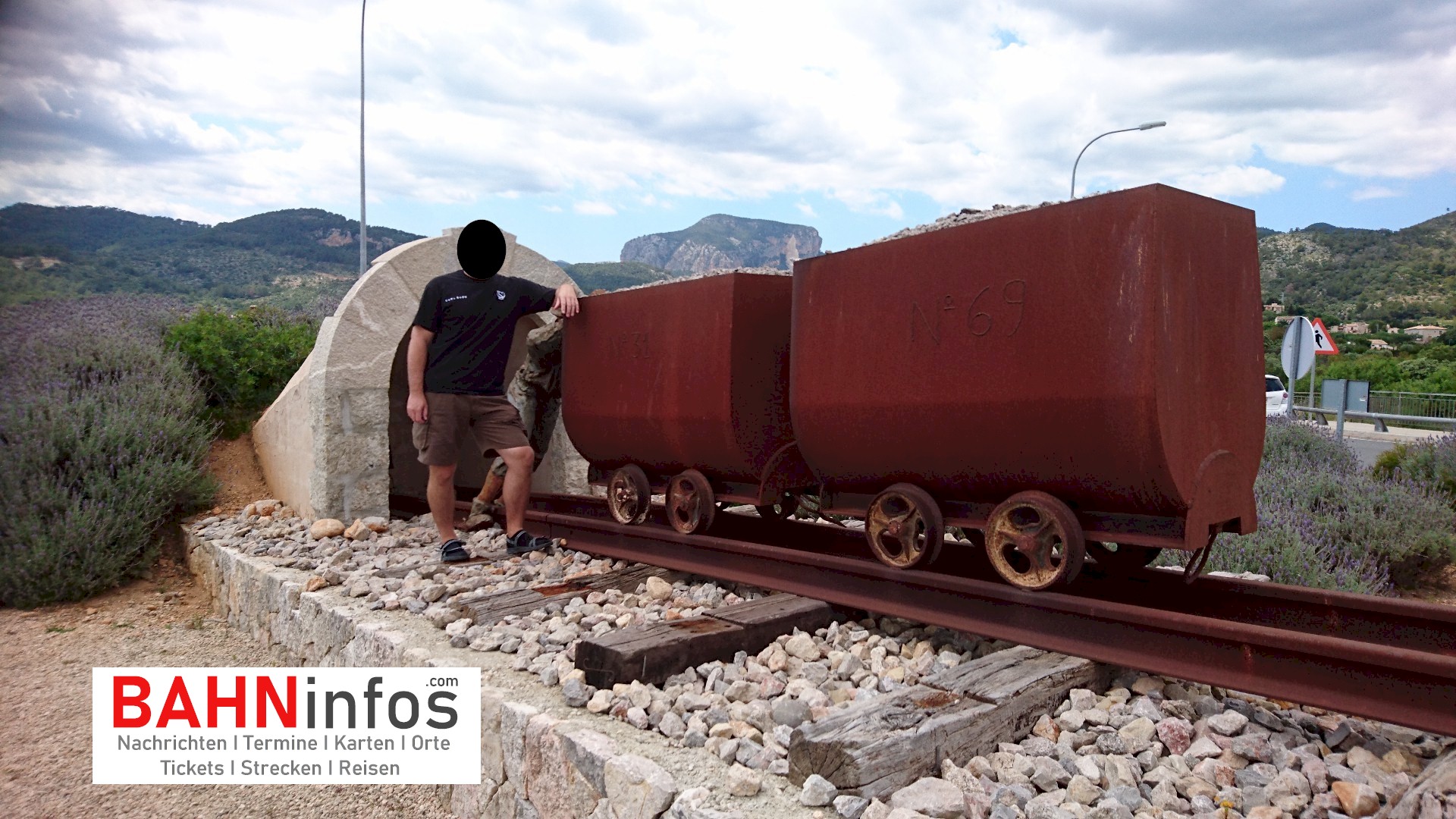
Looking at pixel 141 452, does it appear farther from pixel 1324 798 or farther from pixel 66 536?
pixel 1324 798

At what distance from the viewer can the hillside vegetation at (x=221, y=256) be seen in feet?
62.6

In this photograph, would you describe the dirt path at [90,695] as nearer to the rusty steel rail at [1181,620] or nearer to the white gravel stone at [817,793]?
the rusty steel rail at [1181,620]

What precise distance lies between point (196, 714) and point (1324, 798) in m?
4.39

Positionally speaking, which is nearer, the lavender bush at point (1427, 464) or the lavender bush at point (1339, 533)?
the lavender bush at point (1339, 533)

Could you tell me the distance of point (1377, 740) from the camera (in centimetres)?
257

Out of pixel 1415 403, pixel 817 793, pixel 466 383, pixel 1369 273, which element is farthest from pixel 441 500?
pixel 1369 273

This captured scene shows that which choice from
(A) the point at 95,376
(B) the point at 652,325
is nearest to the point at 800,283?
(B) the point at 652,325

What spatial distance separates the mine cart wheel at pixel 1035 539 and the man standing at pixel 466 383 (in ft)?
10.0

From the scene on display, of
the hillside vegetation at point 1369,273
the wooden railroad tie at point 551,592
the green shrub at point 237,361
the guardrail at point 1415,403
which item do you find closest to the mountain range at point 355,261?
the hillside vegetation at point 1369,273

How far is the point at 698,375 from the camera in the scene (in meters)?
4.55

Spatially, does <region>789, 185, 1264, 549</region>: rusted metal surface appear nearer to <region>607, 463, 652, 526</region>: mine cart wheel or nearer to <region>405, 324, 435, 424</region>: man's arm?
<region>607, 463, 652, 526</region>: mine cart wheel

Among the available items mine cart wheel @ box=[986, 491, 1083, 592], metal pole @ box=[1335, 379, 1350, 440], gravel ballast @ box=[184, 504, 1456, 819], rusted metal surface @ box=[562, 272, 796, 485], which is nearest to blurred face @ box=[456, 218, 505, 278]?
rusted metal surface @ box=[562, 272, 796, 485]

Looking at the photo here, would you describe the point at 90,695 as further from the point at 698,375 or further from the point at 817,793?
the point at 817,793

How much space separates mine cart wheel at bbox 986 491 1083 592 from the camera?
10.3 ft
